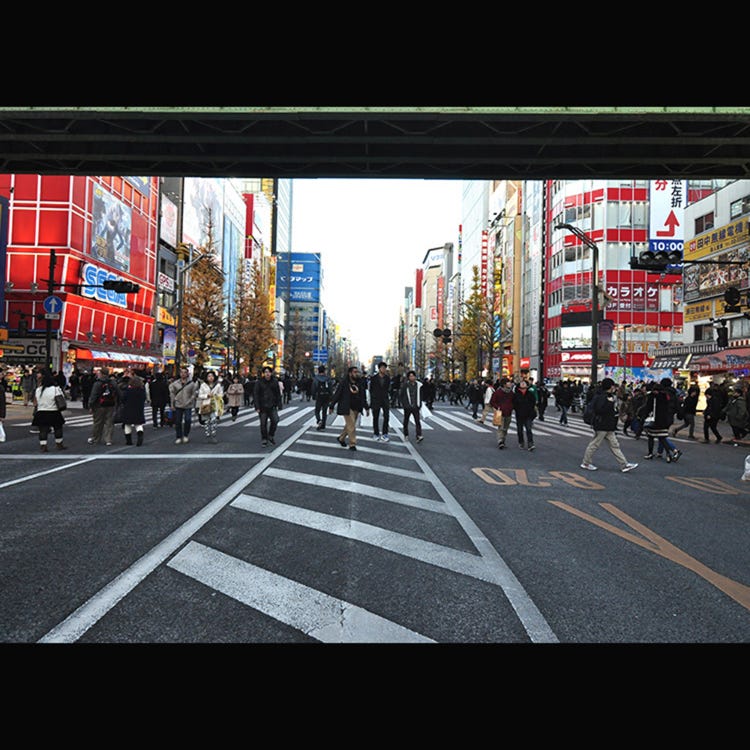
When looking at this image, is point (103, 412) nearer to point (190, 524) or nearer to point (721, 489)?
point (190, 524)

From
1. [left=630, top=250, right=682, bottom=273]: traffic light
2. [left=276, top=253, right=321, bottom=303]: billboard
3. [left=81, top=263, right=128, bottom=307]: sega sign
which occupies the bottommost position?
[left=630, top=250, right=682, bottom=273]: traffic light

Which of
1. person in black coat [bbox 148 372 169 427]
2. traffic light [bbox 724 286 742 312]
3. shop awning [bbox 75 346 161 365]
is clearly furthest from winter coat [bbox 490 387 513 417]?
shop awning [bbox 75 346 161 365]

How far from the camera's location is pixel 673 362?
120 feet

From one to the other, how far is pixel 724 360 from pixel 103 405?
27.8 meters

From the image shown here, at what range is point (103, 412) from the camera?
14344mm

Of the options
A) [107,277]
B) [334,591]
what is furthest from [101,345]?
[334,591]

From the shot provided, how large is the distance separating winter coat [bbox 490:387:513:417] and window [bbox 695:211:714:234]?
27021 millimetres

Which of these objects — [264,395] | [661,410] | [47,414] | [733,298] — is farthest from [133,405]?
[733,298]

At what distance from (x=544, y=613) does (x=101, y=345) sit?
148 ft

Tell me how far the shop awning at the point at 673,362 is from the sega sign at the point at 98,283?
33666 millimetres

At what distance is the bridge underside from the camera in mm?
12312

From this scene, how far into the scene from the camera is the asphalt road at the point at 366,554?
373 cm

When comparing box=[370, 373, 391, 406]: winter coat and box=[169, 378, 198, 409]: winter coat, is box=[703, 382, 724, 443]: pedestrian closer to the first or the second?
box=[370, 373, 391, 406]: winter coat

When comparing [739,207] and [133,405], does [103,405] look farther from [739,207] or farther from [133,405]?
[739,207]
